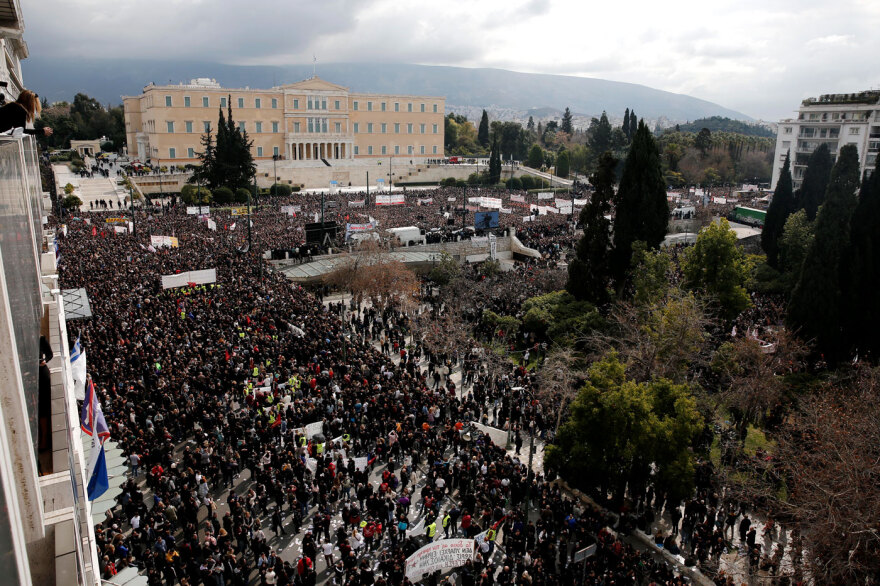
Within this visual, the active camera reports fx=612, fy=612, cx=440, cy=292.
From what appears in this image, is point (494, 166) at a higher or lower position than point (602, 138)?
lower

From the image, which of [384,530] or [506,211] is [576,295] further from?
[506,211]

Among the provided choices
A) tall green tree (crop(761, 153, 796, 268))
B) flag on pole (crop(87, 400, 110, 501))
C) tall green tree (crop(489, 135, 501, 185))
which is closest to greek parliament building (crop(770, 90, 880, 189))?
tall green tree (crop(761, 153, 796, 268))

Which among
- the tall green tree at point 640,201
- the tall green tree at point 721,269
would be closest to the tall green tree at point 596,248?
the tall green tree at point 640,201

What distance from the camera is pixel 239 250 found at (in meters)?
33.7

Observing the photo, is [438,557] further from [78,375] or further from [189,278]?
[189,278]

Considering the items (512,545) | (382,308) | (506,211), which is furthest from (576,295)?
(506,211)

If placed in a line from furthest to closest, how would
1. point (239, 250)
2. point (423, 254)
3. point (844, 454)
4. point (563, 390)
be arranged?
1. point (423, 254)
2. point (239, 250)
3. point (563, 390)
4. point (844, 454)

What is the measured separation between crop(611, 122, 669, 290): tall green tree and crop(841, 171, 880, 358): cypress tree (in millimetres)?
6871

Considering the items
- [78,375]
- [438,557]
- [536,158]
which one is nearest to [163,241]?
[78,375]

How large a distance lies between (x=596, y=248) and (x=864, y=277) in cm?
938

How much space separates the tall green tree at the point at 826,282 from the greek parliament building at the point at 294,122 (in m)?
61.6

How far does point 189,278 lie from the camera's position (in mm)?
26594

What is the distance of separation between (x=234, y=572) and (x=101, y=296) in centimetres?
1733

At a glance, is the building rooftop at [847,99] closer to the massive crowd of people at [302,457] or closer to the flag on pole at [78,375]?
the massive crowd of people at [302,457]
